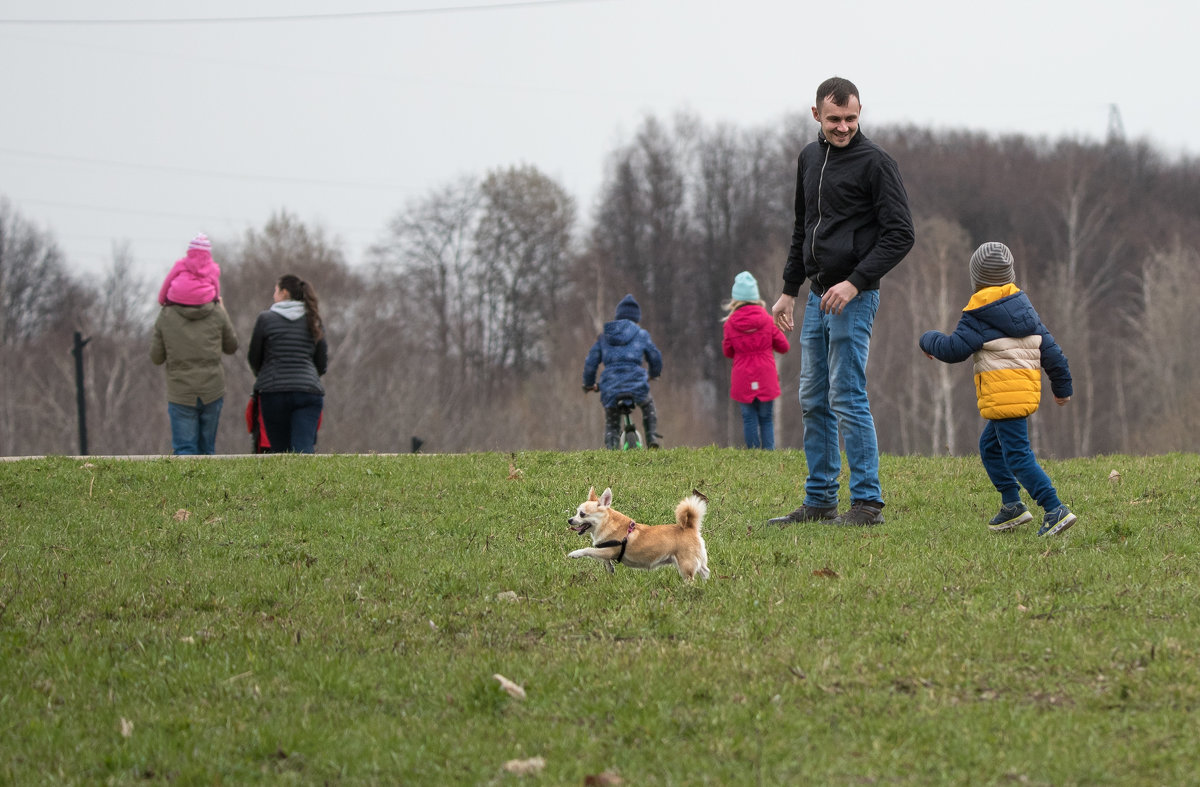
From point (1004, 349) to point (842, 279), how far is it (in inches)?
47.8

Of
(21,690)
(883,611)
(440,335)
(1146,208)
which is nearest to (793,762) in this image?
(883,611)

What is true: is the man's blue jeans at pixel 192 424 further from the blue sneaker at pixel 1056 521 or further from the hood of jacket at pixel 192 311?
the blue sneaker at pixel 1056 521

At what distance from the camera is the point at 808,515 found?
357 inches

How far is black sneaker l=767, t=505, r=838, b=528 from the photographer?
902 cm

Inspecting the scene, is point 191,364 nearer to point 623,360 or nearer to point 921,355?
point 623,360

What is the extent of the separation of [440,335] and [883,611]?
60183mm

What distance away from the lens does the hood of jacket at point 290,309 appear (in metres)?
14.3

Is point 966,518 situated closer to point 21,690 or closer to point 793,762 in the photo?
point 793,762

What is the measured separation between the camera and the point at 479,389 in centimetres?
6406

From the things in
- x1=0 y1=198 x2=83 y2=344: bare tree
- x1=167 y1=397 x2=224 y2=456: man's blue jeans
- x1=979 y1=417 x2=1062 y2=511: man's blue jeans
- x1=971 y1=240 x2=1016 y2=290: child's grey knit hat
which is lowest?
x1=979 y1=417 x2=1062 y2=511: man's blue jeans

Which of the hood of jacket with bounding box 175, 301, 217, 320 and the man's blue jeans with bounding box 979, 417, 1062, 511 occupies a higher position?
the hood of jacket with bounding box 175, 301, 217, 320

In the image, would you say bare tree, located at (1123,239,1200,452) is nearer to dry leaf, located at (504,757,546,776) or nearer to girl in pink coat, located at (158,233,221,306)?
girl in pink coat, located at (158,233,221,306)

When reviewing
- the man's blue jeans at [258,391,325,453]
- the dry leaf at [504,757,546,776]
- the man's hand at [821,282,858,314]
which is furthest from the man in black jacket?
the man's blue jeans at [258,391,325,453]

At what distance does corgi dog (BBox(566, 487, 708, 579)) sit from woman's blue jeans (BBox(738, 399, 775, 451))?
27.9 ft
